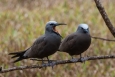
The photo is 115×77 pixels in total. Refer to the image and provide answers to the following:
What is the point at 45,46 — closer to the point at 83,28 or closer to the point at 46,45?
the point at 46,45

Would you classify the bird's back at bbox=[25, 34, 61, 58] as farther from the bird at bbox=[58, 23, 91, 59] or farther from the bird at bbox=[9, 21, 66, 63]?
the bird at bbox=[58, 23, 91, 59]

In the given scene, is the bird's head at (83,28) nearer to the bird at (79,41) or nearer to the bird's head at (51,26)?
the bird at (79,41)

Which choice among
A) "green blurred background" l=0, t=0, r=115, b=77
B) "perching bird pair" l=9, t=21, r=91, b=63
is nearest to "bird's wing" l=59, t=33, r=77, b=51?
"perching bird pair" l=9, t=21, r=91, b=63

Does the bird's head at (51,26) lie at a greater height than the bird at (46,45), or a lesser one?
greater

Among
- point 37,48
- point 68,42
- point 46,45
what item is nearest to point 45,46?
point 46,45

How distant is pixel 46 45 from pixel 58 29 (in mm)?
5339

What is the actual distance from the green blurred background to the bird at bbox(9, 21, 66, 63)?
3613 mm

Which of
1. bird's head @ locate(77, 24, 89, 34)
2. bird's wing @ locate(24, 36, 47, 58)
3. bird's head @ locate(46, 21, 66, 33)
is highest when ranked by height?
bird's head @ locate(46, 21, 66, 33)

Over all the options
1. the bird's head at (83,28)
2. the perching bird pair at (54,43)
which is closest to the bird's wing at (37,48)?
the perching bird pair at (54,43)

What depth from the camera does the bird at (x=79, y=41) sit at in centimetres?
298

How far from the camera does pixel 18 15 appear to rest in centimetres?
960

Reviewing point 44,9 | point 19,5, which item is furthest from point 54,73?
point 19,5

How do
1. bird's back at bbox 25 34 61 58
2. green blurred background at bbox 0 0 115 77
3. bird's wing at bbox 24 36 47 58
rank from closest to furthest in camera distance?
1. bird's back at bbox 25 34 61 58
2. bird's wing at bbox 24 36 47 58
3. green blurred background at bbox 0 0 115 77

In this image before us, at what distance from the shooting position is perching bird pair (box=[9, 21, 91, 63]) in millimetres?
2939
